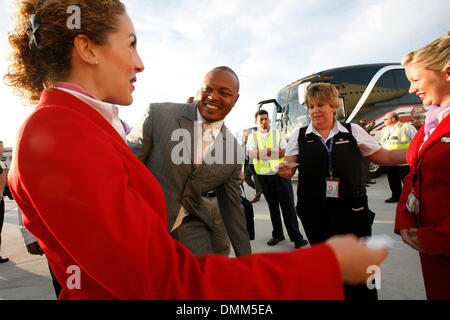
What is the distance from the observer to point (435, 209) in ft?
4.71

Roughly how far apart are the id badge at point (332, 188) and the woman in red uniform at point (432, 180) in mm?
542

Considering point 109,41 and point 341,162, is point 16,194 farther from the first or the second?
point 341,162

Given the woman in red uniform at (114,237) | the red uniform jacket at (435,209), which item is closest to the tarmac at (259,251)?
the red uniform jacket at (435,209)

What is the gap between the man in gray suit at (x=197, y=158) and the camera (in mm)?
1836

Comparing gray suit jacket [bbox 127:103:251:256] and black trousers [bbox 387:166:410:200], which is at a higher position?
gray suit jacket [bbox 127:103:251:256]

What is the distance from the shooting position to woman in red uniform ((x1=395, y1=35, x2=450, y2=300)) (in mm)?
1385

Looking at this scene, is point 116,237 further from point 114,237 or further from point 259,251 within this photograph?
point 259,251

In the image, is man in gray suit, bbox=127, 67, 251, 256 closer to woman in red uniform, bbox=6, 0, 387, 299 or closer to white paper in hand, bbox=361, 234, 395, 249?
woman in red uniform, bbox=6, 0, 387, 299

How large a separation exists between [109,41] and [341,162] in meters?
2.06

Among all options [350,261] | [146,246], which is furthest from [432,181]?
[146,246]

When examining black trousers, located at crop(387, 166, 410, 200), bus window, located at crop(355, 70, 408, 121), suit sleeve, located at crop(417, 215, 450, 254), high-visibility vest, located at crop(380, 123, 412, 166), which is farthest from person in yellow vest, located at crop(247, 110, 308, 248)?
bus window, located at crop(355, 70, 408, 121)

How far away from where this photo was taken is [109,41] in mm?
834

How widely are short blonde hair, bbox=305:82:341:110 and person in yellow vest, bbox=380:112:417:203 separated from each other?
449cm
